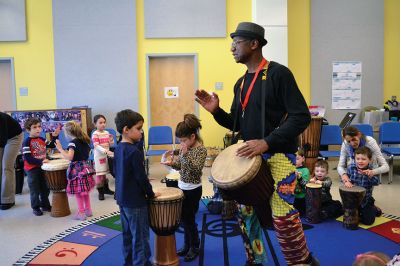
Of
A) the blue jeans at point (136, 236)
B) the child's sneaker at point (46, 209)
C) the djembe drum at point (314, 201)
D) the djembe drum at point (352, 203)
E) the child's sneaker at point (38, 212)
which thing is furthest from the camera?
the child's sneaker at point (46, 209)

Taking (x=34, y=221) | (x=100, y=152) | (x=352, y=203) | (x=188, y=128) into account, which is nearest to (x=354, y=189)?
(x=352, y=203)

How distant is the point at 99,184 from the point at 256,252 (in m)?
3.29

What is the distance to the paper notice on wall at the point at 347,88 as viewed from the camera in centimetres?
855

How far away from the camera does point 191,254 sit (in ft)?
10.4

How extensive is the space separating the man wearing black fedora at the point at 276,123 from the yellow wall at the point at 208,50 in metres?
6.02

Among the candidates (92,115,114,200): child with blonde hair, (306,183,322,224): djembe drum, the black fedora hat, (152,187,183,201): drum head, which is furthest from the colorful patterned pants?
(92,115,114,200): child with blonde hair

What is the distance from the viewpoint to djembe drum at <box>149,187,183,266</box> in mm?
2887

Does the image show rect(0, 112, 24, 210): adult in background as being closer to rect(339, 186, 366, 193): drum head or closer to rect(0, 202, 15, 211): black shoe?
rect(0, 202, 15, 211): black shoe

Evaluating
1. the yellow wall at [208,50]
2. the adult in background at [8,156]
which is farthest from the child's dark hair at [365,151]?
the yellow wall at [208,50]

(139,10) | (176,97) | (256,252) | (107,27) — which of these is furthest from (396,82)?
(256,252)

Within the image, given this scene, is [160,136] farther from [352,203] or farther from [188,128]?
[352,203]

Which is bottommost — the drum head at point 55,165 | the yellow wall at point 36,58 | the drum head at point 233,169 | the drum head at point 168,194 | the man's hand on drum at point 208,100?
the drum head at point 168,194

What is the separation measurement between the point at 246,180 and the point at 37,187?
3434mm

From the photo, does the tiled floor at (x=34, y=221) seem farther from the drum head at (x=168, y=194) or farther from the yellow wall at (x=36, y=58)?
the yellow wall at (x=36, y=58)
